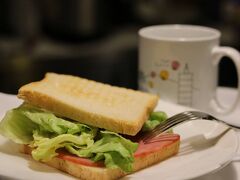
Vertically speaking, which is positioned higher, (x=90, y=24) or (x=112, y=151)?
(x=112, y=151)

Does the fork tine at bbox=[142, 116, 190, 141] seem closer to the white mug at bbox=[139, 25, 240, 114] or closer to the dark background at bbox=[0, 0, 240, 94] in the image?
the white mug at bbox=[139, 25, 240, 114]

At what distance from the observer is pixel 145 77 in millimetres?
1147

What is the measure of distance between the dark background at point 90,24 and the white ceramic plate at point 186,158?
132cm

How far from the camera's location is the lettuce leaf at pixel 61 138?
2.48 feet

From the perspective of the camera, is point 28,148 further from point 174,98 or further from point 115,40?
point 115,40

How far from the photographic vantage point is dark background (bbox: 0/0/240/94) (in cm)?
250

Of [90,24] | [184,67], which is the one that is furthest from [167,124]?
[90,24]

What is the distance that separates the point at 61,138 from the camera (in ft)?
2.59

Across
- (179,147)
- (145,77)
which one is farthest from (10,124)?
(145,77)

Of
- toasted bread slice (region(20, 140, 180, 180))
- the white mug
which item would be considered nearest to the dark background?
the white mug

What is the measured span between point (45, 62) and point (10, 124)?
4.17 feet

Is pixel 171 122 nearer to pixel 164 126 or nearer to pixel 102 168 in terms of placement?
pixel 164 126

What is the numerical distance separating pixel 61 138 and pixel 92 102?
114mm

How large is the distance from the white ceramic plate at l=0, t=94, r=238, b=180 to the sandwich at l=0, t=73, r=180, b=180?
2 cm
